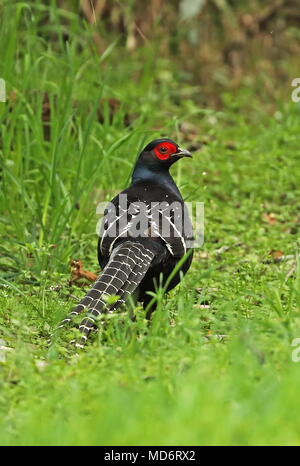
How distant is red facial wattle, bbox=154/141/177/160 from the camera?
5.74 meters

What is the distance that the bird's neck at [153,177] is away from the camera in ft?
18.6

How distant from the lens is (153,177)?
5.70m

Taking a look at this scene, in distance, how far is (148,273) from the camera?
5.06 metres

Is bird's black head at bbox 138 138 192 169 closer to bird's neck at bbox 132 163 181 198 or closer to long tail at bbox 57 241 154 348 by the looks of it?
bird's neck at bbox 132 163 181 198

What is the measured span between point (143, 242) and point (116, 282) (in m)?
0.35

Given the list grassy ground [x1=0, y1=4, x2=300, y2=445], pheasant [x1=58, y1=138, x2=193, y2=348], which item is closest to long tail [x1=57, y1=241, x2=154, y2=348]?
pheasant [x1=58, y1=138, x2=193, y2=348]

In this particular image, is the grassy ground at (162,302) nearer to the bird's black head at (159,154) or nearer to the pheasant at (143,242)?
the pheasant at (143,242)

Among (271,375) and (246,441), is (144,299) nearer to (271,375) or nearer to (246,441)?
(271,375)

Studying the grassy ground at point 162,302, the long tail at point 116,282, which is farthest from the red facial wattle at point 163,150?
the long tail at point 116,282

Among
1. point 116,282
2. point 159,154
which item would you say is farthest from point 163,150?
point 116,282

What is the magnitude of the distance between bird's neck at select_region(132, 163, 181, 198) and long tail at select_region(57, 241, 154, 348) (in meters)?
0.79

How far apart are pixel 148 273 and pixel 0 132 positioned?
2379 mm

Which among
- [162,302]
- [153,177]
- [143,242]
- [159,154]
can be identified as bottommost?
[162,302]

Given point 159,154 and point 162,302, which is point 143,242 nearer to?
point 162,302
